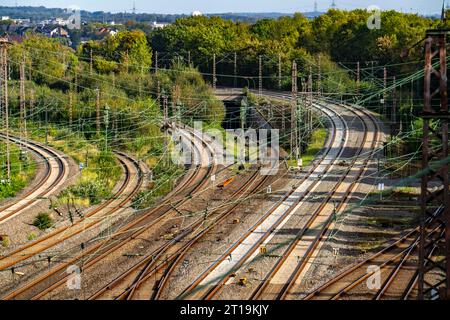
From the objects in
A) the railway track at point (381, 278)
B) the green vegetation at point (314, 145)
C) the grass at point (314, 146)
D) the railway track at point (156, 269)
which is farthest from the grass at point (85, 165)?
the railway track at point (381, 278)

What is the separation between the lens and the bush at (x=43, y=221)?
17.2 metres

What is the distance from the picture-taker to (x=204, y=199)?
2016cm

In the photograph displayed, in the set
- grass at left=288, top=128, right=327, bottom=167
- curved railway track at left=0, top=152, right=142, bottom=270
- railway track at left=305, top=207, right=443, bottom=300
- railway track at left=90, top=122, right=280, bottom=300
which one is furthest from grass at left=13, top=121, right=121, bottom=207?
railway track at left=305, top=207, right=443, bottom=300

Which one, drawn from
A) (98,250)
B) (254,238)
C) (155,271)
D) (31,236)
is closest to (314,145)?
(254,238)

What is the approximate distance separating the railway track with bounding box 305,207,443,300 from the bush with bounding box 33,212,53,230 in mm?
7771

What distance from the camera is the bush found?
17194 millimetres

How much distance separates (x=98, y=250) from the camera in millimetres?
14586

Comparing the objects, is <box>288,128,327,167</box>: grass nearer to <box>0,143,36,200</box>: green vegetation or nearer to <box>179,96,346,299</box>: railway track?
<box>179,96,346,299</box>: railway track

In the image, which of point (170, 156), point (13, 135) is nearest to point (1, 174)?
point (170, 156)

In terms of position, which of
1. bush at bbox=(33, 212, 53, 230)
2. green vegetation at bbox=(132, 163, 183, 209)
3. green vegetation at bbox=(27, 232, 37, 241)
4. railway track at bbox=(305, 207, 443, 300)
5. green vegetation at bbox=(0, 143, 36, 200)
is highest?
green vegetation at bbox=(0, 143, 36, 200)

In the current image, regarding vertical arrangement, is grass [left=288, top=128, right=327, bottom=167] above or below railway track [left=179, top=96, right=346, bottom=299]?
above

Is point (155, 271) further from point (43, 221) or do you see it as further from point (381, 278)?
point (43, 221)

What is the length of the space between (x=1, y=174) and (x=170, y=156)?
742cm

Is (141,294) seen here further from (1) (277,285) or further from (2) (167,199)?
(2) (167,199)
